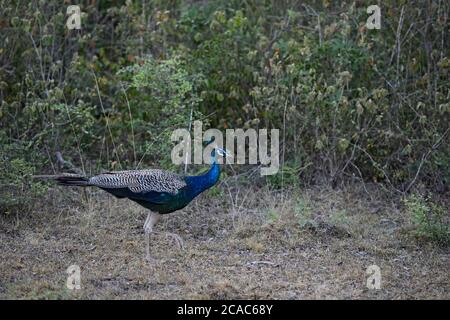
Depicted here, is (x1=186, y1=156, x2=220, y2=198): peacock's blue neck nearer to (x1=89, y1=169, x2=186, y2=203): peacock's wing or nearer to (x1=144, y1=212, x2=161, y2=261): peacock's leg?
(x1=89, y1=169, x2=186, y2=203): peacock's wing

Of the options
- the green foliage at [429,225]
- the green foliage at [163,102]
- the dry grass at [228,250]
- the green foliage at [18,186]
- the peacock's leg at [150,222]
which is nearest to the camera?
the dry grass at [228,250]

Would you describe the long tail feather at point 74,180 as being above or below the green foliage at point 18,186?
above

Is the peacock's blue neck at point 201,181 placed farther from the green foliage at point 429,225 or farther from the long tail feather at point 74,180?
the green foliage at point 429,225

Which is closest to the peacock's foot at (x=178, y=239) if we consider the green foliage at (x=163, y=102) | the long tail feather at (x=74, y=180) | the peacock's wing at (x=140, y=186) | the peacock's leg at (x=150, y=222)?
the peacock's leg at (x=150, y=222)

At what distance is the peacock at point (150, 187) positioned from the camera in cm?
643

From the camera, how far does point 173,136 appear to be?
7520 mm

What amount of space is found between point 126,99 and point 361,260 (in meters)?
3.03

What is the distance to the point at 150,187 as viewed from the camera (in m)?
6.45

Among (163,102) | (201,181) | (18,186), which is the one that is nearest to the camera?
(201,181)

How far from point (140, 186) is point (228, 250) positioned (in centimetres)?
85

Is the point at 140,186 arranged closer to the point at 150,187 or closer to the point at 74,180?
the point at 150,187

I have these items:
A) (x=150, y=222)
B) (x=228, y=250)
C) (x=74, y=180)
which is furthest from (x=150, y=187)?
(x=228, y=250)

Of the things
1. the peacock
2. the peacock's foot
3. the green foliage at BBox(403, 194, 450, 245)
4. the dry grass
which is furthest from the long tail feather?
the green foliage at BBox(403, 194, 450, 245)

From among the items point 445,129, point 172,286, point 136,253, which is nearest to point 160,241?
point 136,253
